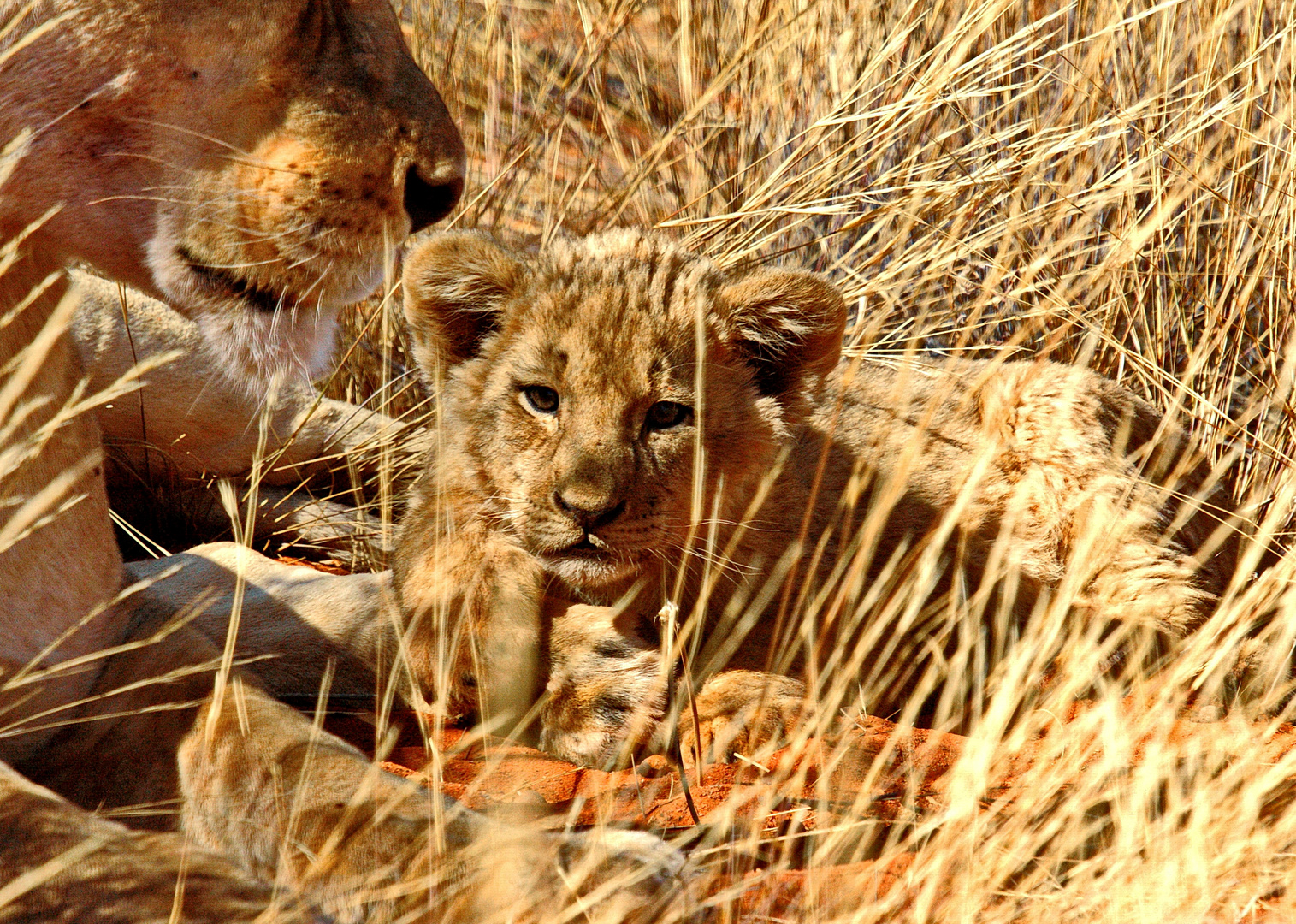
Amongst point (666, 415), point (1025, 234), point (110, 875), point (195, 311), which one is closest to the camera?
point (110, 875)

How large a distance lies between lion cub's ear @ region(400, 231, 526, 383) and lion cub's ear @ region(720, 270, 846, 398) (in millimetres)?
484

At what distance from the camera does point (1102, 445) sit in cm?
329

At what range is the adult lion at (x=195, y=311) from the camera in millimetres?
1951

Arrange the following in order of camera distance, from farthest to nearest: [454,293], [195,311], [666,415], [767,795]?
[454,293]
[666,415]
[195,311]
[767,795]

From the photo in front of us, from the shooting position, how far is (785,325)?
2912 millimetres

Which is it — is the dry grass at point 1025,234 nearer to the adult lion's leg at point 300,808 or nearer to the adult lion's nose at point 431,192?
the adult lion's leg at point 300,808

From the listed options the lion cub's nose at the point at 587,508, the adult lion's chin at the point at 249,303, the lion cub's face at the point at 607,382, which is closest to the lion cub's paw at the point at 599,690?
the lion cub's face at the point at 607,382

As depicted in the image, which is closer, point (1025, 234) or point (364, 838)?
point (364, 838)

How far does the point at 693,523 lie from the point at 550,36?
305 centimetres

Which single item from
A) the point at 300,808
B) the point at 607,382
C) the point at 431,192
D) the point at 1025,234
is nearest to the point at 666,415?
the point at 607,382

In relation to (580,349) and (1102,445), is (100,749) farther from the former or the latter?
(1102,445)

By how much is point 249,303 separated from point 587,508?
69cm

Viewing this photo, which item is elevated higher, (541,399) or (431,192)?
(431,192)

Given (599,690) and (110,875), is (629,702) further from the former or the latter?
(110,875)
